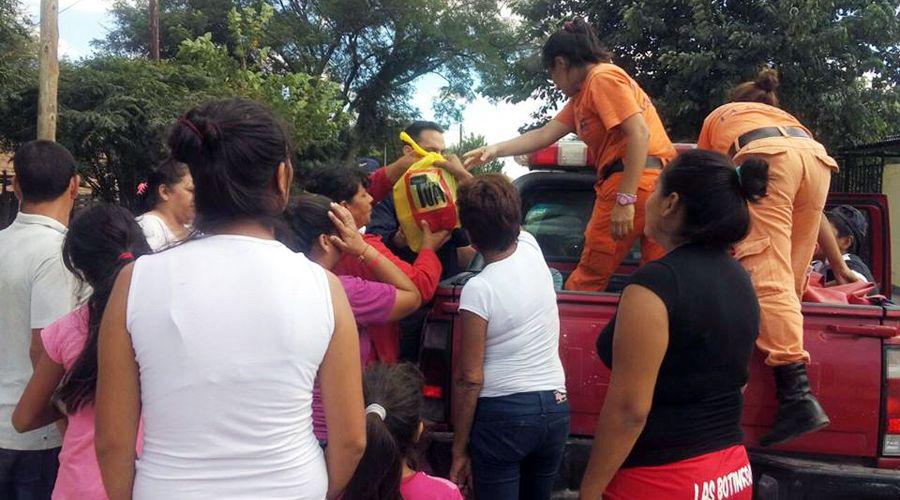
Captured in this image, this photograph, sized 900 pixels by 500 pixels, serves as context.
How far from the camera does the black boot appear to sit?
8.67 feet

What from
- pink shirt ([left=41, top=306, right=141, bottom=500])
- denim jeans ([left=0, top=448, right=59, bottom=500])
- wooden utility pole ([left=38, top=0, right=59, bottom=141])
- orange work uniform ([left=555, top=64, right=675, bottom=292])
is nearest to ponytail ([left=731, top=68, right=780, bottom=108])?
orange work uniform ([left=555, top=64, right=675, bottom=292])

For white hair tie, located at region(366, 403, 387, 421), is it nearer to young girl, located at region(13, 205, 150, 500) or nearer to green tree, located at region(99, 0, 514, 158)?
young girl, located at region(13, 205, 150, 500)

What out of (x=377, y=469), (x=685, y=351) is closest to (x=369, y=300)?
(x=377, y=469)

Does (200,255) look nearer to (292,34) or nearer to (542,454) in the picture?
(542,454)

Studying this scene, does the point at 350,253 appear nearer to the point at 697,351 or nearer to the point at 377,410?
the point at 377,410

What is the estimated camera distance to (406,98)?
3002cm

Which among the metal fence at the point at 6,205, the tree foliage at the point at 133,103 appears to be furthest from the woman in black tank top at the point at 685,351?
the metal fence at the point at 6,205

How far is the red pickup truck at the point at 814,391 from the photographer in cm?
275

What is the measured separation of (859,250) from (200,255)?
490 centimetres

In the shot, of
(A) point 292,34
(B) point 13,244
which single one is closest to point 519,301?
(B) point 13,244

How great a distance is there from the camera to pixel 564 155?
4438 mm

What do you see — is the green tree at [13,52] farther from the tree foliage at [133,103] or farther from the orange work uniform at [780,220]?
the orange work uniform at [780,220]

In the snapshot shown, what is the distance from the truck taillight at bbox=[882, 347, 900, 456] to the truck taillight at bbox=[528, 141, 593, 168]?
78.4 inches

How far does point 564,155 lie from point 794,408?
2.13 meters
